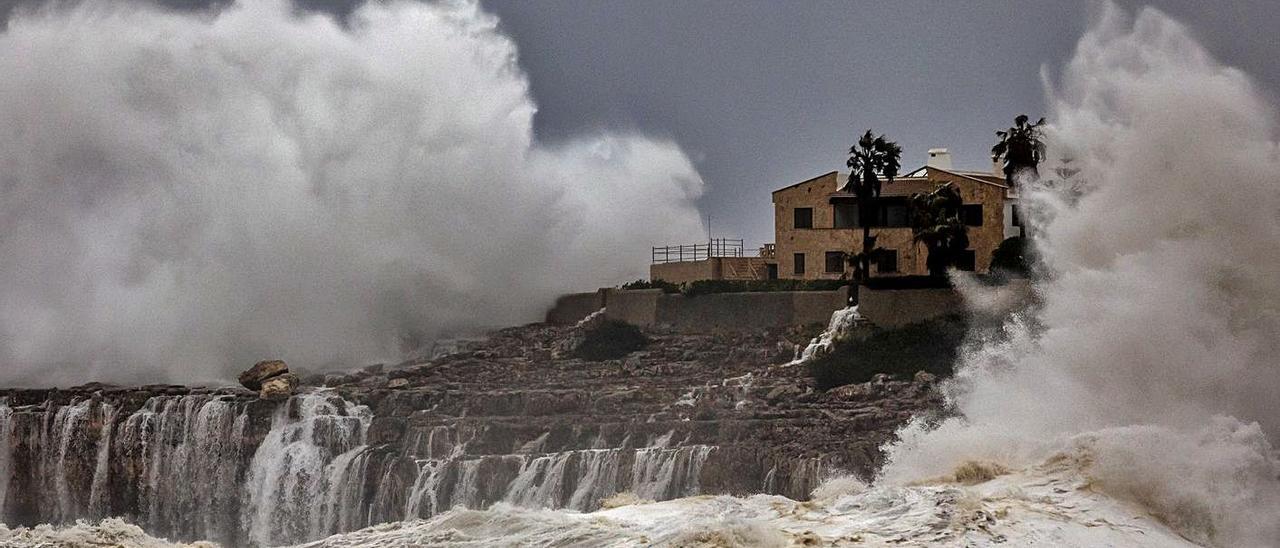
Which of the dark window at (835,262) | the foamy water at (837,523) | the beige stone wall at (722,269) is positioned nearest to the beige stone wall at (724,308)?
the beige stone wall at (722,269)

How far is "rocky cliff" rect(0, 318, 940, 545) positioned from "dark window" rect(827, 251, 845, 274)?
5830 mm

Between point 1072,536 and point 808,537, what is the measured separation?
2.76m

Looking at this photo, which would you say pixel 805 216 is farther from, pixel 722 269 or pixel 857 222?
pixel 722 269

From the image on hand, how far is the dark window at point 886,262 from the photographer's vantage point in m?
57.6

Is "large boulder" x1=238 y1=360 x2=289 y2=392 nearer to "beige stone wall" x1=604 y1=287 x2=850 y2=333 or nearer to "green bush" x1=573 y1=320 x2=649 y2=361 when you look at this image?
"green bush" x1=573 y1=320 x2=649 y2=361

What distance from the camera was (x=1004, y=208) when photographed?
187 ft

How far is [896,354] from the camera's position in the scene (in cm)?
4838

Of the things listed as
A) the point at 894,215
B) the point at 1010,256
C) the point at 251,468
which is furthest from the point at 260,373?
the point at 1010,256

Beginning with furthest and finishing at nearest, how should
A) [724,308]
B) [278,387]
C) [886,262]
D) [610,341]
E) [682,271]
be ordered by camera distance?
1. [682,271]
2. [886,262]
3. [610,341]
4. [724,308]
5. [278,387]

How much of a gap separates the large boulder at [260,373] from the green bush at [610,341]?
8.43 metres

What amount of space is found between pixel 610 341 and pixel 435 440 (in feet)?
33.7

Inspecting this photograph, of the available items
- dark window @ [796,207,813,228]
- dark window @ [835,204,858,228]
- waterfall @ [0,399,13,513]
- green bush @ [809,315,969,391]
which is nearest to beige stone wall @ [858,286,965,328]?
green bush @ [809,315,969,391]

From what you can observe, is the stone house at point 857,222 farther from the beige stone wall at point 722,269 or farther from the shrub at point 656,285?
the shrub at point 656,285

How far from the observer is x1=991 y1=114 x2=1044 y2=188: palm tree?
5591 cm
